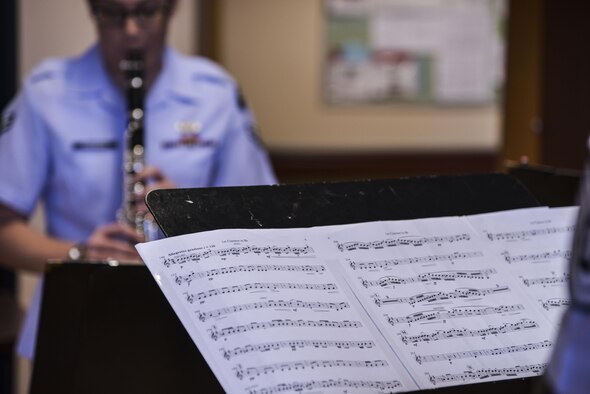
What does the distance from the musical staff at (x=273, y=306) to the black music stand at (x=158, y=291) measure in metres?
0.11

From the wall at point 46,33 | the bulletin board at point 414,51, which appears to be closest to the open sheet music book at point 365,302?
the wall at point 46,33

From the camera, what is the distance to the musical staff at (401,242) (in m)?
1.15

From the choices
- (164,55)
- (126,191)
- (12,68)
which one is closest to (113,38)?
(164,55)

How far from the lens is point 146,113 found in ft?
7.45

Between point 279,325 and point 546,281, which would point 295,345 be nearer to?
point 279,325

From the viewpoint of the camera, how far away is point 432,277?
3.76 ft

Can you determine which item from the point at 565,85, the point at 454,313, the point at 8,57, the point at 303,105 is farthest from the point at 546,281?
the point at 303,105

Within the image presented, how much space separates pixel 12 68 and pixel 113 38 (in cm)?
82

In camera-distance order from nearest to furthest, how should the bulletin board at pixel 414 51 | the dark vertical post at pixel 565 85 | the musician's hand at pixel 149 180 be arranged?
the musician's hand at pixel 149 180 → the dark vertical post at pixel 565 85 → the bulletin board at pixel 414 51

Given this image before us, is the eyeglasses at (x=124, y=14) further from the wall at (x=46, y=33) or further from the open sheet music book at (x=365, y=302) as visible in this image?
the open sheet music book at (x=365, y=302)

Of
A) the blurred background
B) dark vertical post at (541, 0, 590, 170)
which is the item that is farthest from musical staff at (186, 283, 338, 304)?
the blurred background

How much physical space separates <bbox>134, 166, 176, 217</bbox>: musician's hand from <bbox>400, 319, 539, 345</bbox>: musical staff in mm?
1072

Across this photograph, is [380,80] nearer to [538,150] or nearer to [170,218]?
[538,150]

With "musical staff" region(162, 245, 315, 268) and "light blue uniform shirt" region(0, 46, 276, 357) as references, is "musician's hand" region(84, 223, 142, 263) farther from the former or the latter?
"musical staff" region(162, 245, 315, 268)
